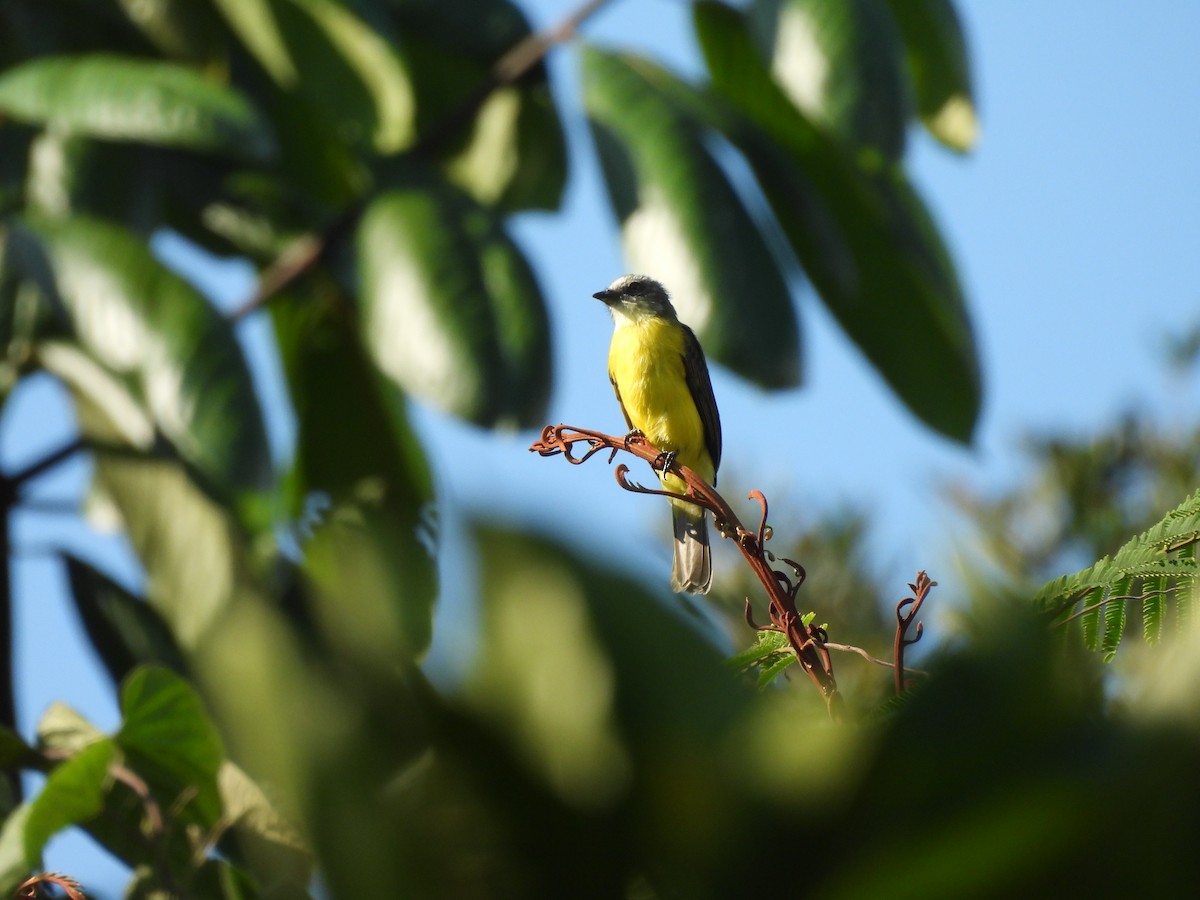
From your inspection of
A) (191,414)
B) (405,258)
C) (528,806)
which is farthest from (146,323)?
(528,806)

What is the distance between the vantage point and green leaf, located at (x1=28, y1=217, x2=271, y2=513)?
3758 mm

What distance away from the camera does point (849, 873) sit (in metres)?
0.58

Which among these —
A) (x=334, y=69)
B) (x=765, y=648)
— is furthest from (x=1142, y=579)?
(x=334, y=69)

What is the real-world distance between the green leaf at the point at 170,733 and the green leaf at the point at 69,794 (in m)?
0.41

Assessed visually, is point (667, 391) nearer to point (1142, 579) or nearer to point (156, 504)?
point (156, 504)

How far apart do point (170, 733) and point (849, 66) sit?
272cm

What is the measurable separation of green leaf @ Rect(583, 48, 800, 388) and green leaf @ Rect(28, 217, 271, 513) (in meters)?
1.20

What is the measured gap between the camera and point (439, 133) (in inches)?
220

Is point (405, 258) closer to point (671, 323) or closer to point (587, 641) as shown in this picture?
point (671, 323)

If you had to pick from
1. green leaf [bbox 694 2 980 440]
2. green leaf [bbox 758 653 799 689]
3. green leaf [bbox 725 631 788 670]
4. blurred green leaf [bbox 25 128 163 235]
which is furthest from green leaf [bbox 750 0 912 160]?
green leaf [bbox 758 653 799 689]

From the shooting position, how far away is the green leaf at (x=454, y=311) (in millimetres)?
3969

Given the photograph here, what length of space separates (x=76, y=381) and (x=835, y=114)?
265 centimetres

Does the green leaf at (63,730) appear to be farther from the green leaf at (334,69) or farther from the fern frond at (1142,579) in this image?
the green leaf at (334,69)

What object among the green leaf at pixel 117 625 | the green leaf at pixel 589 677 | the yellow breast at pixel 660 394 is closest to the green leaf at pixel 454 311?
the yellow breast at pixel 660 394
